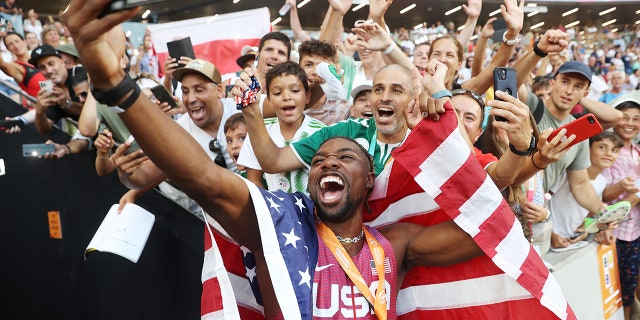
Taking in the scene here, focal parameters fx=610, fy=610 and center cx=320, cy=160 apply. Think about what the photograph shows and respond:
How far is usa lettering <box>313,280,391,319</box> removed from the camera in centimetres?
239

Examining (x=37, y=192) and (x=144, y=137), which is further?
(x=37, y=192)

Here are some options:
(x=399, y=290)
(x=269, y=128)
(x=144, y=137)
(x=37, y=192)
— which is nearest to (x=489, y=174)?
(x=399, y=290)

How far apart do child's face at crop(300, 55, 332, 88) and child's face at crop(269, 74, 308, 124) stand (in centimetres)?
61

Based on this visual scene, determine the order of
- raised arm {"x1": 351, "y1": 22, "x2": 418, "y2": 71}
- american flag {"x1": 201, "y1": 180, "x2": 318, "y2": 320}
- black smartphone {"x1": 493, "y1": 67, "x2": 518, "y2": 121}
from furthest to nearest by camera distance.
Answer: raised arm {"x1": 351, "y1": 22, "x2": 418, "y2": 71}
black smartphone {"x1": 493, "y1": 67, "x2": 518, "y2": 121}
american flag {"x1": 201, "y1": 180, "x2": 318, "y2": 320}

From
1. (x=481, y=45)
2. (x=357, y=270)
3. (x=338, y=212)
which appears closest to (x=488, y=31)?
(x=481, y=45)

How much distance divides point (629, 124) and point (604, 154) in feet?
2.45

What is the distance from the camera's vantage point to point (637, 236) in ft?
18.0

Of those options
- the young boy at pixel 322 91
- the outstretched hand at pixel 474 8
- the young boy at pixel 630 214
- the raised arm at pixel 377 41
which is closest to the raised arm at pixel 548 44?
the raised arm at pixel 377 41

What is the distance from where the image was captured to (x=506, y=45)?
404cm

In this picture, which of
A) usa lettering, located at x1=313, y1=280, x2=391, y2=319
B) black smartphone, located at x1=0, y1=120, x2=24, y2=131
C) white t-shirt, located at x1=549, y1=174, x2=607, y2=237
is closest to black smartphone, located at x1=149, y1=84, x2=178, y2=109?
black smartphone, located at x1=0, y1=120, x2=24, y2=131

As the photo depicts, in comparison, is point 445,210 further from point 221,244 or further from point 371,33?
point 371,33

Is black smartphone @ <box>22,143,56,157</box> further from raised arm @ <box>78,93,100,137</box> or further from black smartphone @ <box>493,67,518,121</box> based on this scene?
black smartphone @ <box>493,67,518,121</box>

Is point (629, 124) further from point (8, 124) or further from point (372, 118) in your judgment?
point (8, 124)

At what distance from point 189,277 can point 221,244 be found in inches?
85.0
